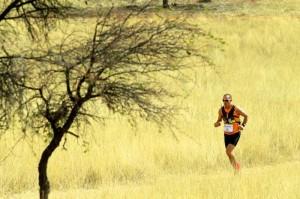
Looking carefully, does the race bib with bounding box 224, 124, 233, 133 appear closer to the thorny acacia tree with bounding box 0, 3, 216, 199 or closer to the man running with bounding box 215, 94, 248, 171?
the man running with bounding box 215, 94, 248, 171

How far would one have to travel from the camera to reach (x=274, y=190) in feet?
32.5

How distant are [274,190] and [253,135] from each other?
18.5 feet

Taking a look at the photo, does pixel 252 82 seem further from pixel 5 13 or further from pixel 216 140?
pixel 5 13

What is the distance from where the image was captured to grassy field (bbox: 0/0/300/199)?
34.7ft

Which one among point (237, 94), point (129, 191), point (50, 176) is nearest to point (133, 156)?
point (50, 176)

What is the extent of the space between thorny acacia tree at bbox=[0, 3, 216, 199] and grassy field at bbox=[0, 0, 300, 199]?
1.89ft

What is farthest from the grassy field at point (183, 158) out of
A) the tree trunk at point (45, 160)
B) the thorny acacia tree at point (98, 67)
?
the tree trunk at point (45, 160)

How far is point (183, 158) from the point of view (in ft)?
45.9

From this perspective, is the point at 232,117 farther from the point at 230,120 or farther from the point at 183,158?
the point at 183,158

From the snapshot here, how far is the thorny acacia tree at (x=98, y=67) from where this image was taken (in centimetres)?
712

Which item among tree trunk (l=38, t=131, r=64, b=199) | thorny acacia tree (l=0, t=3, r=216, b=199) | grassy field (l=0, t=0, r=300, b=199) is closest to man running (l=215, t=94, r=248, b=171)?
grassy field (l=0, t=0, r=300, b=199)

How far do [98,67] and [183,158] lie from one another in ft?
23.1

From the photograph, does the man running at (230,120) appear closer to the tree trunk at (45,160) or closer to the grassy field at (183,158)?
the grassy field at (183,158)

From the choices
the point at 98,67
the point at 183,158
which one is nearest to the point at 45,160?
the point at 98,67
